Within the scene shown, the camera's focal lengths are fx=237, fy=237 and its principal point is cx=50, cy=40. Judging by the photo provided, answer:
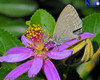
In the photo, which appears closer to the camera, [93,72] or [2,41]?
[2,41]

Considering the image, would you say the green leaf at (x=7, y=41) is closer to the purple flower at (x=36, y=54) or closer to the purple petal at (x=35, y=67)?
the purple flower at (x=36, y=54)

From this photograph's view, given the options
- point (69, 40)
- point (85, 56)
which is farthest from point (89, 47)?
point (69, 40)

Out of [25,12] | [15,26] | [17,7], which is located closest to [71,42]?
[15,26]

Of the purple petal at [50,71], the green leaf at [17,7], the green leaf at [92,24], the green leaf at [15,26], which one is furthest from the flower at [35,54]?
the green leaf at [17,7]

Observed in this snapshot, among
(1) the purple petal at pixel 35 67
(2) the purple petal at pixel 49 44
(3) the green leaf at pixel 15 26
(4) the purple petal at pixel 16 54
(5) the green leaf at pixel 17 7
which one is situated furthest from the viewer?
(5) the green leaf at pixel 17 7

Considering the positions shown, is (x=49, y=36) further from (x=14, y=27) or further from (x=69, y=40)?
(x=14, y=27)

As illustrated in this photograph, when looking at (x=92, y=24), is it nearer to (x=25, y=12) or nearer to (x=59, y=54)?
(x=59, y=54)
